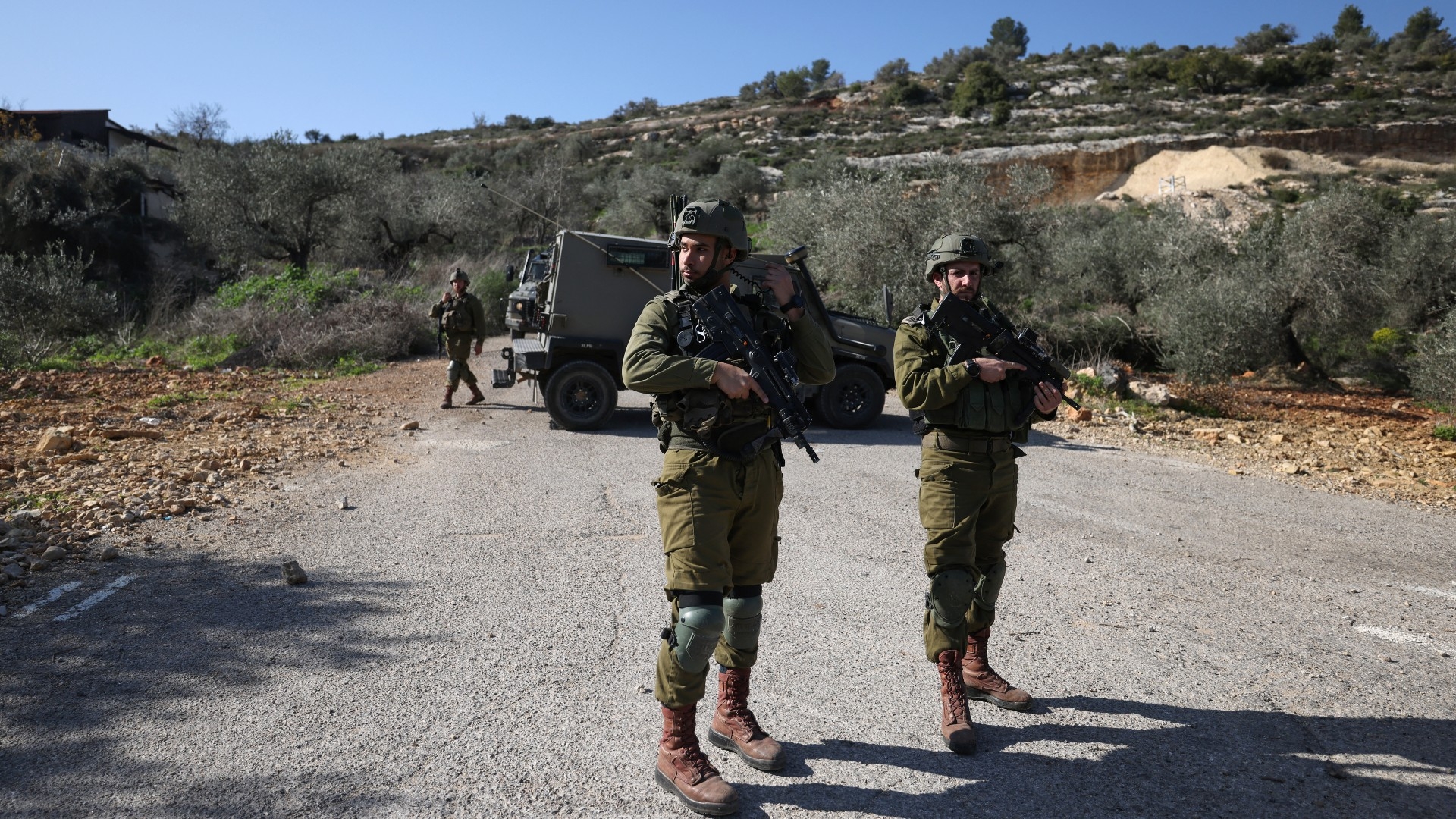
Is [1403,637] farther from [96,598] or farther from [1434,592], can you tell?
[96,598]

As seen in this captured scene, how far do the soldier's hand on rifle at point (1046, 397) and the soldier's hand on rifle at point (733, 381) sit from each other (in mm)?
1168

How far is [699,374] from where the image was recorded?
2768mm

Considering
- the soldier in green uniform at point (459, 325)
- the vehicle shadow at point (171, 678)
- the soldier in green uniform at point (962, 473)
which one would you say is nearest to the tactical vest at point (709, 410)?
the soldier in green uniform at point (962, 473)

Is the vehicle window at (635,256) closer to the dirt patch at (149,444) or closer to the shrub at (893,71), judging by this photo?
the dirt patch at (149,444)

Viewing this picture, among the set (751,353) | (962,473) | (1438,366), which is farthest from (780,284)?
(1438,366)

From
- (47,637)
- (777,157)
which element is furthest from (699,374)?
(777,157)

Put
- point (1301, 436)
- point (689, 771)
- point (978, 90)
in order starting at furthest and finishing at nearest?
point (978, 90), point (1301, 436), point (689, 771)

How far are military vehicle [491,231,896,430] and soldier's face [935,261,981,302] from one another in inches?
229

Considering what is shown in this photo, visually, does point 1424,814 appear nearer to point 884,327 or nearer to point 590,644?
point 590,644

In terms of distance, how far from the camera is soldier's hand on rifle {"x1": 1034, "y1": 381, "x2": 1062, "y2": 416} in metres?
3.24

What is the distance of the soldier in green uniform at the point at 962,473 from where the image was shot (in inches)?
124

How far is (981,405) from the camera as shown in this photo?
321 centimetres

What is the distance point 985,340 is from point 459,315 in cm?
838

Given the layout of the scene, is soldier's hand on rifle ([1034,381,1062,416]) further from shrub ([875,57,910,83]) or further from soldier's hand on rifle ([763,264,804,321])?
shrub ([875,57,910,83])
